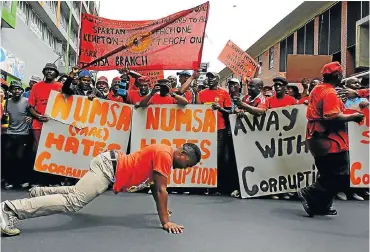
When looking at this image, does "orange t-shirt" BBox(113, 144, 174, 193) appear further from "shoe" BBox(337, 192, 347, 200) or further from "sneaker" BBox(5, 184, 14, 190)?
"shoe" BBox(337, 192, 347, 200)

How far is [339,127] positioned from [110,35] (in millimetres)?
3879

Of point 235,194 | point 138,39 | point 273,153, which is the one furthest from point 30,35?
point 273,153

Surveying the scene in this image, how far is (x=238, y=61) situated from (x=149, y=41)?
3382mm

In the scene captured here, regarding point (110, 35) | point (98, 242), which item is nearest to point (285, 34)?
point (110, 35)

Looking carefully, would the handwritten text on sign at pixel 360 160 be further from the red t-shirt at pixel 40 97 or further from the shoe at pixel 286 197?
the red t-shirt at pixel 40 97

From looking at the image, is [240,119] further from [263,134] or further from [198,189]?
[198,189]

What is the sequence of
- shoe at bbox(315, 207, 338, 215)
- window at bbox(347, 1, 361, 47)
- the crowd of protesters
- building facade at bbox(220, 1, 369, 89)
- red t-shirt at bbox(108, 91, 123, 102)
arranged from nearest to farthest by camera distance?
shoe at bbox(315, 207, 338, 215), the crowd of protesters, red t-shirt at bbox(108, 91, 123, 102), building facade at bbox(220, 1, 369, 89), window at bbox(347, 1, 361, 47)

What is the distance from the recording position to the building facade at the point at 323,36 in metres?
15.9

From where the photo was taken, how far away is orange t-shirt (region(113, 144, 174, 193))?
3.93 metres

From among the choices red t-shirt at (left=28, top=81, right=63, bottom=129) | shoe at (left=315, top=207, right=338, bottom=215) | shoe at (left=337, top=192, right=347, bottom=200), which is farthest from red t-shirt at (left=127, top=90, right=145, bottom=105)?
shoe at (left=337, top=192, right=347, bottom=200)

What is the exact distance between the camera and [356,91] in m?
5.79

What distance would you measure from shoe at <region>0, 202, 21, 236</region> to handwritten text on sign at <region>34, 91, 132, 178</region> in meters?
2.45

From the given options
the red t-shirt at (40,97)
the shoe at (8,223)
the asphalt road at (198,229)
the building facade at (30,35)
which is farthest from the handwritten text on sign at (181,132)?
the building facade at (30,35)

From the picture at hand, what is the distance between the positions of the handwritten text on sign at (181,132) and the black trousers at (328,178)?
175 cm
